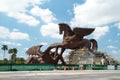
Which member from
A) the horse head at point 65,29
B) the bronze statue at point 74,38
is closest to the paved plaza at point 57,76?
the bronze statue at point 74,38

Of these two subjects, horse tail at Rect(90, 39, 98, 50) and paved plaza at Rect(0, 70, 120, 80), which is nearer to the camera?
paved plaza at Rect(0, 70, 120, 80)

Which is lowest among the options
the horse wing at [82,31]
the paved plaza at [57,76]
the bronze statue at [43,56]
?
the paved plaza at [57,76]

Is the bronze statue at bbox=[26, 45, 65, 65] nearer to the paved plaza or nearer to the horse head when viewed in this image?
the horse head

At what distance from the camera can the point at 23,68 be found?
60.3 m

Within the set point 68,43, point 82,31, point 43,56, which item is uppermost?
point 82,31

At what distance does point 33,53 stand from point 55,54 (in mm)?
8325

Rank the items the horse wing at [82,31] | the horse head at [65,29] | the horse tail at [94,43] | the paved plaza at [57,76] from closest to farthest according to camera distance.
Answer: the paved plaza at [57,76], the horse wing at [82,31], the horse head at [65,29], the horse tail at [94,43]

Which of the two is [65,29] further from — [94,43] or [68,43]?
[94,43]

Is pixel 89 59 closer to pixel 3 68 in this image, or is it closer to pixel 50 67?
pixel 50 67

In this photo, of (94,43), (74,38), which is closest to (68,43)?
(74,38)

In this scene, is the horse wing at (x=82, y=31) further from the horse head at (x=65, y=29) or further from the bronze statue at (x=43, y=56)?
the bronze statue at (x=43, y=56)

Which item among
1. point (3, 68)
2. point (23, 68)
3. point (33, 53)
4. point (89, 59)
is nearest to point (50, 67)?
point (23, 68)

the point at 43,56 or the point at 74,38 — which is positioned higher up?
the point at 74,38

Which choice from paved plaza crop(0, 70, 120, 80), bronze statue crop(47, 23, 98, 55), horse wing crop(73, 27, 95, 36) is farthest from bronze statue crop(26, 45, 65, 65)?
paved plaza crop(0, 70, 120, 80)
